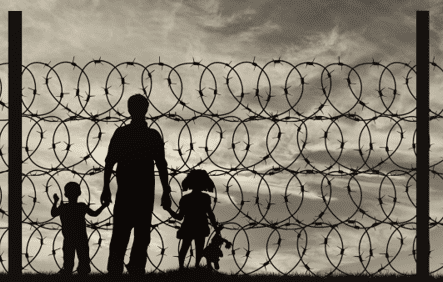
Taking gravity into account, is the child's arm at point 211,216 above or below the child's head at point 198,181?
below

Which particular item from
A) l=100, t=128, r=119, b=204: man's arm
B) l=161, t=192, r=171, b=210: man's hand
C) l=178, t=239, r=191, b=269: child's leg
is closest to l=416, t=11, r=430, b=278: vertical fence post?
l=178, t=239, r=191, b=269: child's leg

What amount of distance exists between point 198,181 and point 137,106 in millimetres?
1236

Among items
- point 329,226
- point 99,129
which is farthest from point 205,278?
point 99,129

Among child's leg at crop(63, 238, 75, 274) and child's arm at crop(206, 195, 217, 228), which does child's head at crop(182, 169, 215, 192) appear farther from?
child's leg at crop(63, 238, 75, 274)

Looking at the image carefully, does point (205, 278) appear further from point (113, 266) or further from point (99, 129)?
point (99, 129)

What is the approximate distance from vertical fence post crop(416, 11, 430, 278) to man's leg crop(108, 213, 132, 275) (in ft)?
11.9

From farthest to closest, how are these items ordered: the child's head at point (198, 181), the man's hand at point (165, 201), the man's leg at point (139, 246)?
the child's head at point (198, 181) → the man's hand at point (165, 201) → the man's leg at point (139, 246)

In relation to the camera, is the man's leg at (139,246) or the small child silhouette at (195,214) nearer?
the man's leg at (139,246)

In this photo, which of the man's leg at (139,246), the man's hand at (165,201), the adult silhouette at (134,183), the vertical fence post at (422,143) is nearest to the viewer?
the adult silhouette at (134,183)

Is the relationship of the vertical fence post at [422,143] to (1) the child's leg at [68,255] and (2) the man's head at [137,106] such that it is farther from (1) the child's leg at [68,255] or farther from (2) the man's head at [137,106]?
(1) the child's leg at [68,255]

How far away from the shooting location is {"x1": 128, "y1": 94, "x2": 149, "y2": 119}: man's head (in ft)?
25.6

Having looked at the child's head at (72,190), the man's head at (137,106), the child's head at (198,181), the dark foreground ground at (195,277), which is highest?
the man's head at (137,106)

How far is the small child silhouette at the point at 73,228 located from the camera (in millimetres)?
8453

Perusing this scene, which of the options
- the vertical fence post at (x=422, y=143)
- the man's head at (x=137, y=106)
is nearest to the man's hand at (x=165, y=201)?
the man's head at (x=137, y=106)
